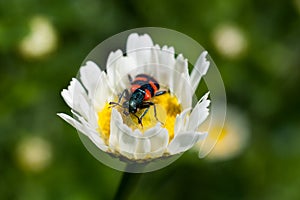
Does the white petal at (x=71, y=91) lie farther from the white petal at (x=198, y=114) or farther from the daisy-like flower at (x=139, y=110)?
the white petal at (x=198, y=114)

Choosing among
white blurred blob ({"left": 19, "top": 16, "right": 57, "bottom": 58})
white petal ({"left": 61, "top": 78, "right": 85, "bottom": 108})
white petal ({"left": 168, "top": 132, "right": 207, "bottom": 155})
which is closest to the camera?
white petal ({"left": 168, "top": 132, "right": 207, "bottom": 155})

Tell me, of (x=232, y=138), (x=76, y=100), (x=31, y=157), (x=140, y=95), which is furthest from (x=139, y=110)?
(x=232, y=138)

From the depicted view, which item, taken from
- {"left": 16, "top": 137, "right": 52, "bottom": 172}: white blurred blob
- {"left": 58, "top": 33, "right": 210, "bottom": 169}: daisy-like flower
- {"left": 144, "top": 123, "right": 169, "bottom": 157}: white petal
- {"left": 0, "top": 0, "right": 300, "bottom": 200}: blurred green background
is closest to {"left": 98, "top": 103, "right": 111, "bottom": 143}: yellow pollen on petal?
{"left": 58, "top": 33, "right": 210, "bottom": 169}: daisy-like flower

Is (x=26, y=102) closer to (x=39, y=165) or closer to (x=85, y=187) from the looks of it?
(x=39, y=165)

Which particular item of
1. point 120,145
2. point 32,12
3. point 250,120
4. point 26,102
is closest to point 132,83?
point 120,145

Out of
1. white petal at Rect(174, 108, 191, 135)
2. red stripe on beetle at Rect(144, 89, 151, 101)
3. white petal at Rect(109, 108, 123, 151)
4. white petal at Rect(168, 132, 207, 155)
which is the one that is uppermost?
red stripe on beetle at Rect(144, 89, 151, 101)

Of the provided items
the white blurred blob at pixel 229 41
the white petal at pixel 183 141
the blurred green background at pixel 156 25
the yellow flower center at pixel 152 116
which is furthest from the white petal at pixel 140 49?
the white blurred blob at pixel 229 41

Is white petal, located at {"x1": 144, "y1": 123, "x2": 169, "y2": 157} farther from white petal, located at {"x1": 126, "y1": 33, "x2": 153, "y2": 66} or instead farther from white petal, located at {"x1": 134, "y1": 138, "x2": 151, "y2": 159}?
white petal, located at {"x1": 126, "y1": 33, "x2": 153, "y2": 66}

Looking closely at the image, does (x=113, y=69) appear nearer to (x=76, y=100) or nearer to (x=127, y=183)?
(x=76, y=100)
